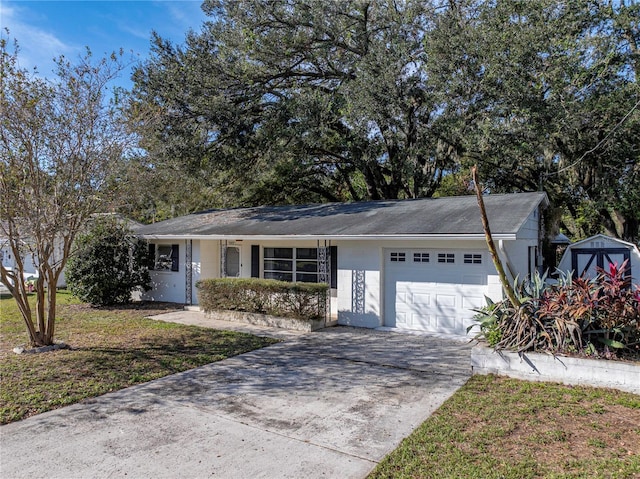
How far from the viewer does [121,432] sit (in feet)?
15.7

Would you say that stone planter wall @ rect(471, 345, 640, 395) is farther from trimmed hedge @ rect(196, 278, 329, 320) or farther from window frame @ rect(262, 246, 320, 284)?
window frame @ rect(262, 246, 320, 284)

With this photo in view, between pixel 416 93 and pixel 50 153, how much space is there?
1215 cm

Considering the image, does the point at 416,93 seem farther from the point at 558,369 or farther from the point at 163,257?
the point at 558,369

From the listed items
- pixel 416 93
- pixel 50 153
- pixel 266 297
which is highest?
pixel 416 93

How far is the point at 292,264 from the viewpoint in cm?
1298

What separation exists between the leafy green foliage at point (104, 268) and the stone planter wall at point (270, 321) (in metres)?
3.91

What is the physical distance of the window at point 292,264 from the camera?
1259 cm

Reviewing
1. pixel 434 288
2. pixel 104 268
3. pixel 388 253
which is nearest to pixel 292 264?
pixel 388 253

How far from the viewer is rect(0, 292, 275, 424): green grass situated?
5.95 meters

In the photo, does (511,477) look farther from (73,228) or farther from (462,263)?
(73,228)

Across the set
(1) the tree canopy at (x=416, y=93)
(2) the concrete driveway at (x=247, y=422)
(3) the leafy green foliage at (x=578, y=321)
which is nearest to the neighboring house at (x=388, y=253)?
(3) the leafy green foliage at (x=578, y=321)

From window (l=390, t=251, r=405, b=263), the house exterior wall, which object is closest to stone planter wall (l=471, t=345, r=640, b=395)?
window (l=390, t=251, r=405, b=263)

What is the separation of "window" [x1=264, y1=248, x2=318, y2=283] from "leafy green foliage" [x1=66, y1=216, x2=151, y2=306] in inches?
180

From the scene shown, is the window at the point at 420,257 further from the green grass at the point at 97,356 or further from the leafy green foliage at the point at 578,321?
the green grass at the point at 97,356
